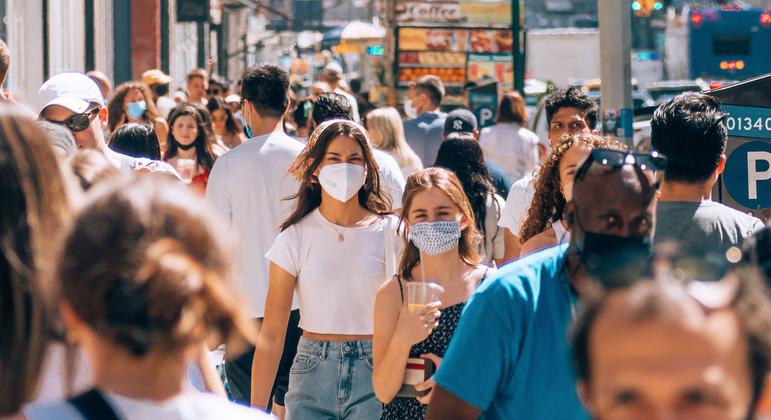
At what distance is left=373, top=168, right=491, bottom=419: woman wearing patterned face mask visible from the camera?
4973 mm

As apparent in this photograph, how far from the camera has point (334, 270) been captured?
5.81 m

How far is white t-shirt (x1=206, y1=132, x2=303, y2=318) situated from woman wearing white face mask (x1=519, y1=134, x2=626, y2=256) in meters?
1.52

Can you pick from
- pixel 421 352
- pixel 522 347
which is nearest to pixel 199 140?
pixel 421 352

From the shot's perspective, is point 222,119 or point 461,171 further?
point 222,119

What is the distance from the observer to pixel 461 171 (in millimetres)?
7914

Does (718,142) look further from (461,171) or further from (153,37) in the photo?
(153,37)

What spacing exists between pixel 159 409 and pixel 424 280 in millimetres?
2870

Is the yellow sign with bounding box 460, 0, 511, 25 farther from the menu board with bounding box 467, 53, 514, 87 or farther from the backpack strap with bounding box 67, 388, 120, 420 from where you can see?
the backpack strap with bounding box 67, 388, 120, 420

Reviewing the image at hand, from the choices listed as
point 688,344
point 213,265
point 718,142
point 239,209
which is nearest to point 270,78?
point 239,209

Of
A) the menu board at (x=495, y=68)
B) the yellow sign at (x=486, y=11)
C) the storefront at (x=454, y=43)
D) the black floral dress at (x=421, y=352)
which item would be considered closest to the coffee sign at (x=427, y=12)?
the storefront at (x=454, y=43)

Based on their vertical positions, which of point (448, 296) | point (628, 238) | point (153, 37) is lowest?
point (448, 296)

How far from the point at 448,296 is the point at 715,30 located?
31.3 metres

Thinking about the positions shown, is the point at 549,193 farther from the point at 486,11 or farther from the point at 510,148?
the point at 486,11

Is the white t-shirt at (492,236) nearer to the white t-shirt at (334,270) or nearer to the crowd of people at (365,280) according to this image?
the crowd of people at (365,280)
